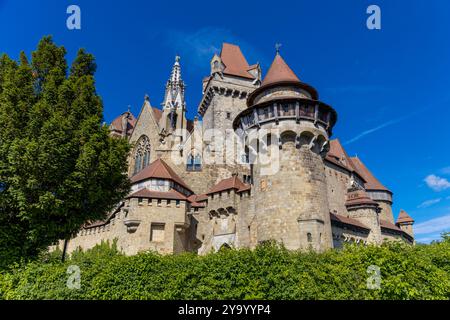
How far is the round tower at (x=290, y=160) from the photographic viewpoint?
59.6ft

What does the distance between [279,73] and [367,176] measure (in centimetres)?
3067

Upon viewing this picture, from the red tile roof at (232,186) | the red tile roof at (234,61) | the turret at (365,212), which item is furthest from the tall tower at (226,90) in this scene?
the turret at (365,212)

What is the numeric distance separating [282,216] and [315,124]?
6.08m

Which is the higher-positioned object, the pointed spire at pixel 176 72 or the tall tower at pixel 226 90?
the pointed spire at pixel 176 72

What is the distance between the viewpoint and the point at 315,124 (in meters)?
20.0

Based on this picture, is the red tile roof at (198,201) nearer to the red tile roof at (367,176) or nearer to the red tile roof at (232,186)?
the red tile roof at (232,186)

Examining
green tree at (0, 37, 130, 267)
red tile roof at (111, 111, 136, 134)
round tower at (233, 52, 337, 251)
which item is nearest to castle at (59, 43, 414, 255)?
round tower at (233, 52, 337, 251)

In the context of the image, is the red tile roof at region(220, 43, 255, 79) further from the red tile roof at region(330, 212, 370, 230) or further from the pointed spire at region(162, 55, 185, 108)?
the red tile roof at region(330, 212, 370, 230)

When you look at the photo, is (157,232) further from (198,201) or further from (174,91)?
(174,91)

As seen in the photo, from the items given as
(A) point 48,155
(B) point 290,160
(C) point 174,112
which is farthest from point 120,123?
(A) point 48,155

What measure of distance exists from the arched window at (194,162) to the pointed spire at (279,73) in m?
15.3

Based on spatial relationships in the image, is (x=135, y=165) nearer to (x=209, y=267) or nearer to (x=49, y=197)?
(x=49, y=197)

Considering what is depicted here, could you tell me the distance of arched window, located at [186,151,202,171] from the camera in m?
35.0
